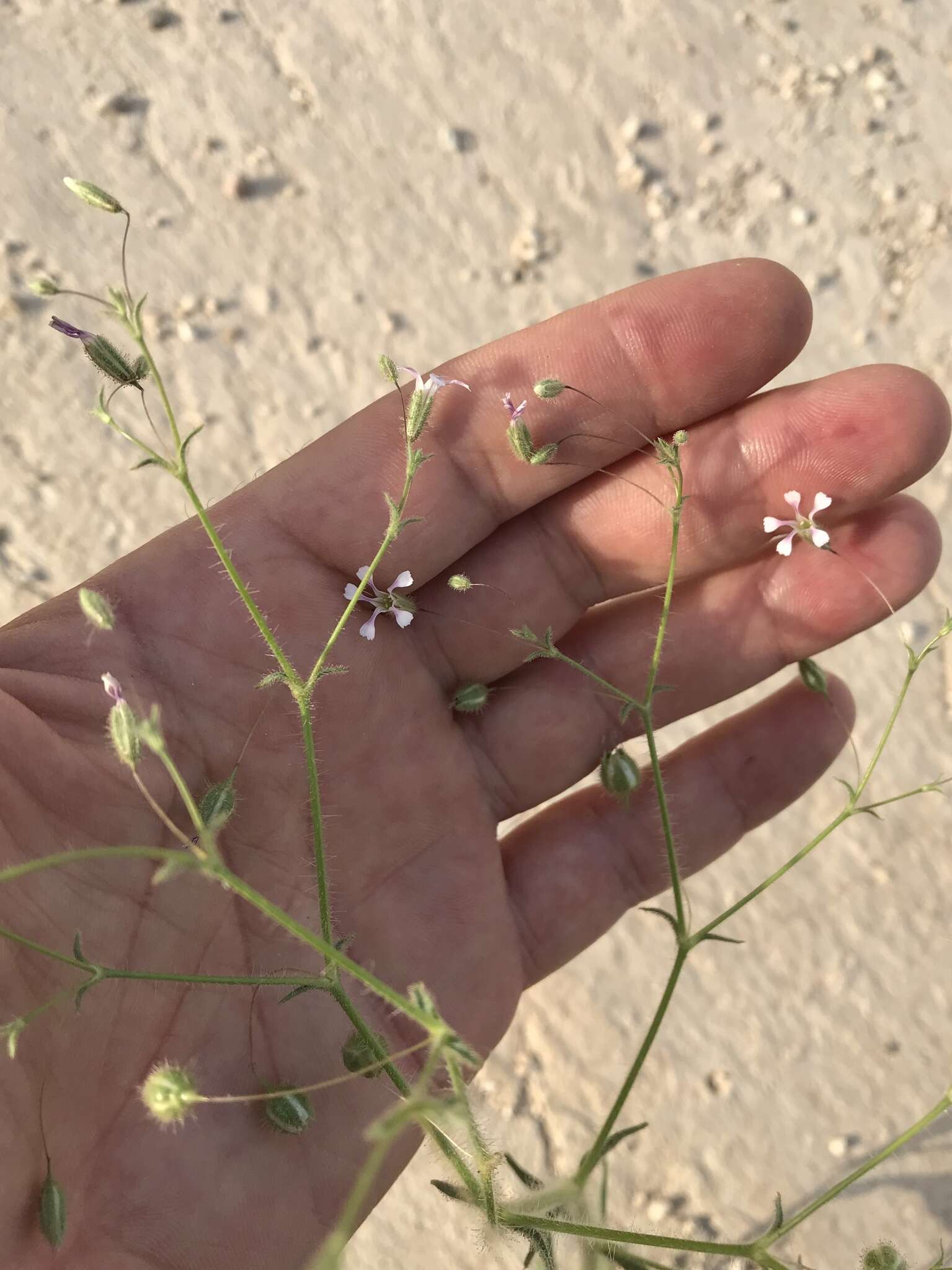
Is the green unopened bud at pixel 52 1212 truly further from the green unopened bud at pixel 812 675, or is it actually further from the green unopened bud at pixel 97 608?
the green unopened bud at pixel 812 675

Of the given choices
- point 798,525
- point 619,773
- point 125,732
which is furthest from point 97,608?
point 798,525

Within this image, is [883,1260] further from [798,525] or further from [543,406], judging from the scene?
[543,406]

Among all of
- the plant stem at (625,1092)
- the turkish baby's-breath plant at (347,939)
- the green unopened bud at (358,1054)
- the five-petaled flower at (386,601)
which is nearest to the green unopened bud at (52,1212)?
the turkish baby's-breath plant at (347,939)

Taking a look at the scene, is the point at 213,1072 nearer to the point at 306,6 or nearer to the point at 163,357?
the point at 163,357

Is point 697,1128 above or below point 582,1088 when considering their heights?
below

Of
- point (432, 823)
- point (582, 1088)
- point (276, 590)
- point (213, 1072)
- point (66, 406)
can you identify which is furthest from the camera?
point (66, 406)

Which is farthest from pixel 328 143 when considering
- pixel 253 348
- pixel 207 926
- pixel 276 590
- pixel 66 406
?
pixel 207 926

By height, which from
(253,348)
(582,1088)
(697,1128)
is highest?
(253,348)
